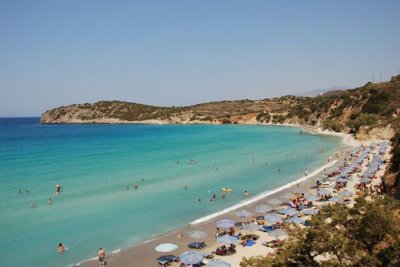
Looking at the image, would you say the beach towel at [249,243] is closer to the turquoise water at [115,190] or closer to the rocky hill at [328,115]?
the turquoise water at [115,190]

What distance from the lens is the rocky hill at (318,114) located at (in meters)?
71.7

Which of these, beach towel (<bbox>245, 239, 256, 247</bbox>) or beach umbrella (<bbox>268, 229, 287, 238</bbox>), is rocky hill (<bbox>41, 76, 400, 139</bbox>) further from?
beach towel (<bbox>245, 239, 256, 247</bbox>)

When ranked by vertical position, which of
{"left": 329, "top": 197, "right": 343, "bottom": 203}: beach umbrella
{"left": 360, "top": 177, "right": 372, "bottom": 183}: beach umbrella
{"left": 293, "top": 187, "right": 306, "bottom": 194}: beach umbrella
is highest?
{"left": 360, "top": 177, "right": 372, "bottom": 183}: beach umbrella

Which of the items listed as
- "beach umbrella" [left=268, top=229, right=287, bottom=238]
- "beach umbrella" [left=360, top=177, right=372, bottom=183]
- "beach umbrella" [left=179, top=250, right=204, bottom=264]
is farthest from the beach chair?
"beach umbrella" [left=360, top=177, right=372, bottom=183]

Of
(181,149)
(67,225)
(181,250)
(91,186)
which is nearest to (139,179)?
(91,186)

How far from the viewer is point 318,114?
11025cm

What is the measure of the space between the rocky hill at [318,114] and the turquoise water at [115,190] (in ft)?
46.1

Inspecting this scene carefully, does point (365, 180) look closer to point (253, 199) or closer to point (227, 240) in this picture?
point (253, 199)

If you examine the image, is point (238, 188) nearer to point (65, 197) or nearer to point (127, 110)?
point (65, 197)

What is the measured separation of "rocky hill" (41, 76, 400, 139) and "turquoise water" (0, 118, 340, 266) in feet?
46.1

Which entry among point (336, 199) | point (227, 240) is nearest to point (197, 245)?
point (227, 240)

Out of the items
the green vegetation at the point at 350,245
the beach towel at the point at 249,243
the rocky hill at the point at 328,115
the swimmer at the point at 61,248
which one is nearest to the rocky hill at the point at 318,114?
the rocky hill at the point at 328,115

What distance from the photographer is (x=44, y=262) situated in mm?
19094

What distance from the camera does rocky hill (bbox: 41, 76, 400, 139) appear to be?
2822 inches
